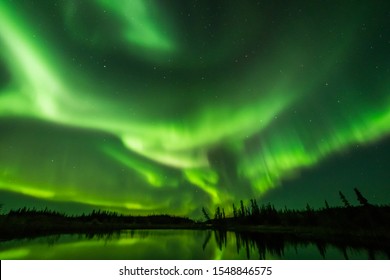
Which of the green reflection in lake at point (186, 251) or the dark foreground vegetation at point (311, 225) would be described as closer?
the green reflection in lake at point (186, 251)

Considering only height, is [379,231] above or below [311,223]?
below

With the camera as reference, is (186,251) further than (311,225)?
No

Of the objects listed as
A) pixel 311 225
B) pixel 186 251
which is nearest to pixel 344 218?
pixel 311 225

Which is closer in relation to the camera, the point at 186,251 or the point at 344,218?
the point at 186,251

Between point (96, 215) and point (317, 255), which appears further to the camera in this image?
point (96, 215)

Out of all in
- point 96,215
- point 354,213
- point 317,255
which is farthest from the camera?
point 96,215

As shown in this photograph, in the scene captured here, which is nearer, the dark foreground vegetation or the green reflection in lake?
the green reflection in lake

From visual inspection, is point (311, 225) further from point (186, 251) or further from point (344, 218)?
point (186, 251)
